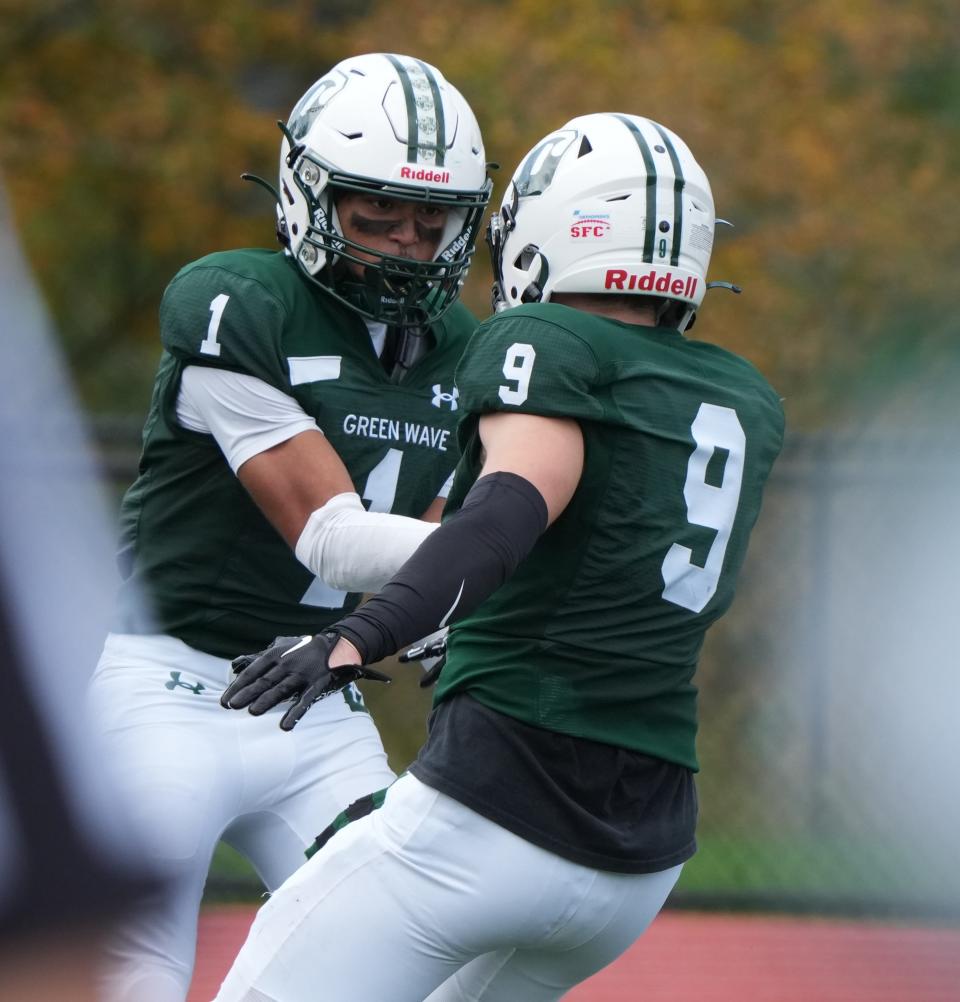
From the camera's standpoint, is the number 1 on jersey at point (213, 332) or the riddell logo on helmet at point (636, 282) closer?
the riddell logo on helmet at point (636, 282)

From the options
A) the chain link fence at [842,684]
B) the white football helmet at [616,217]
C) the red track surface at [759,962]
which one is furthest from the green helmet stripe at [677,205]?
the chain link fence at [842,684]

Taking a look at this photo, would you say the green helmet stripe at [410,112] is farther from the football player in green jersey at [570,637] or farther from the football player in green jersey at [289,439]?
the football player in green jersey at [570,637]

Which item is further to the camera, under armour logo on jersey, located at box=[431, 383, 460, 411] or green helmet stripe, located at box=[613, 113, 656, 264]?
under armour logo on jersey, located at box=[431, 383, 460, 411]

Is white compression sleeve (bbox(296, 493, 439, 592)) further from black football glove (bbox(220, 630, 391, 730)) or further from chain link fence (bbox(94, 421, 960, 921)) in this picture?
chain link fence (bbox(94, 421, 960, 921))

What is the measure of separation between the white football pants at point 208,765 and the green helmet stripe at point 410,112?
3.78 ft

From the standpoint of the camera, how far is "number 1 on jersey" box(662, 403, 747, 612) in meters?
2.59

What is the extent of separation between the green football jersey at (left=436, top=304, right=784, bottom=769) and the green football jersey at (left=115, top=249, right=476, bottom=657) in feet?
2.50

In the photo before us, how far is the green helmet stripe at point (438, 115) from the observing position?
3.45 meters

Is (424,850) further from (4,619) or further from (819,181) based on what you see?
(819,181)

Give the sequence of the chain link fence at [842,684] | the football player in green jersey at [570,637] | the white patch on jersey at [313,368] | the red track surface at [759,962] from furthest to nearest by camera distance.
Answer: the chain link fence at [842,684] → the red track surface at [759,962] → the white patch on jersey at [313,368] → the football player in green jersey at [570,637]

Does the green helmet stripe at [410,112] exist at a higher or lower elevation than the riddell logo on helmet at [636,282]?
higher

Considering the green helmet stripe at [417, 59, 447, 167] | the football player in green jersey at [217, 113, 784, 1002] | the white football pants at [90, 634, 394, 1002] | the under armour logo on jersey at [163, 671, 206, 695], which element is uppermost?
the green helmet stripe at [417, 59, 447, 167]

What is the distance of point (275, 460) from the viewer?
10.5ft

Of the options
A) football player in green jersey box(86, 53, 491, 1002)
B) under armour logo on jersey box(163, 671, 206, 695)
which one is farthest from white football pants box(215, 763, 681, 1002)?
under armour logo on jersey box(163, 671, 206, 695)
